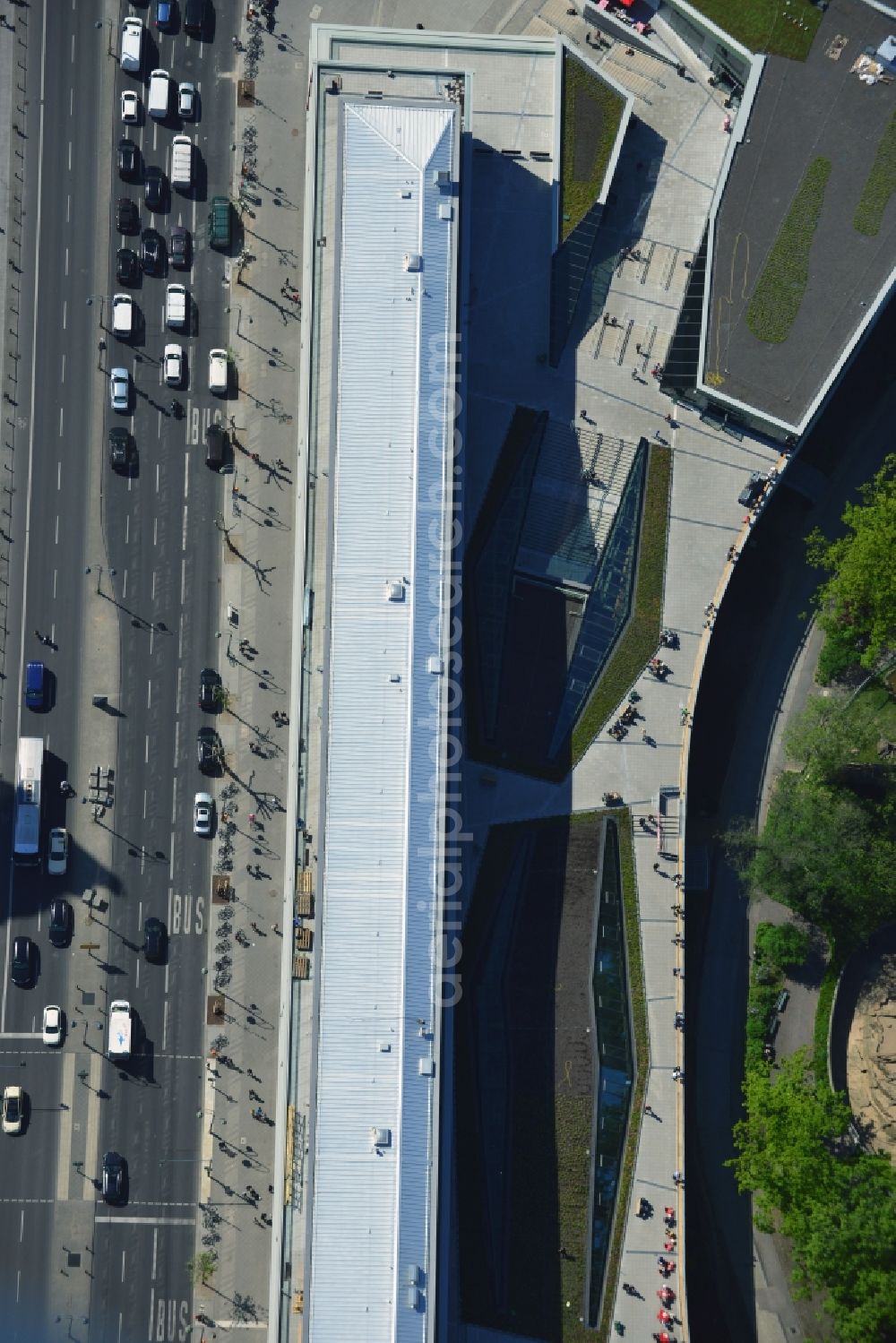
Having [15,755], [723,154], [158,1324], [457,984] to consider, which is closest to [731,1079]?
[457,984]

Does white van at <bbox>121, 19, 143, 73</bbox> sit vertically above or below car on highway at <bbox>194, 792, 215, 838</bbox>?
above

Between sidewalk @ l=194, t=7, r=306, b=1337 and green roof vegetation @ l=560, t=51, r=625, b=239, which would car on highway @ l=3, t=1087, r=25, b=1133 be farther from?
green roof vegetation @ l=560, t=51, r=625, b=239

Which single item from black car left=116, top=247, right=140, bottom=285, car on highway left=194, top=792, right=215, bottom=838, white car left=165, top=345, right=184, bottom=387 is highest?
black car left=116, top=247, right=140, bottom=285

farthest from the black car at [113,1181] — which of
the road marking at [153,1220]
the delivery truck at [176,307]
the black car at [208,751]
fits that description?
the delivery truck at [176,307]

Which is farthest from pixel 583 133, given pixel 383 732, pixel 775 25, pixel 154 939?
pixel 154 939

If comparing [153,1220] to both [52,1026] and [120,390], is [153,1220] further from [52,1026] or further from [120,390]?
[120,390]

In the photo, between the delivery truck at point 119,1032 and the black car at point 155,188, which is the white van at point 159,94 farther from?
the delivery truck at point 119,1032

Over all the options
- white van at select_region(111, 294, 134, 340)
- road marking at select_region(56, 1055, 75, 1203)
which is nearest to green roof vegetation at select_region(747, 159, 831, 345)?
white van at select_region(111, 294, 134, 340)
